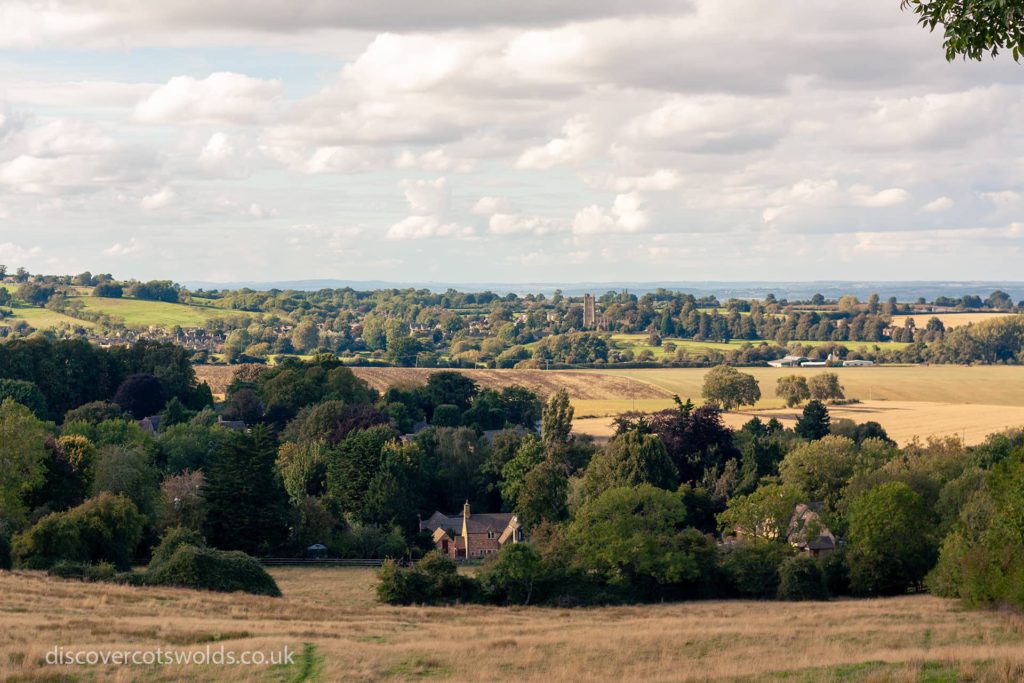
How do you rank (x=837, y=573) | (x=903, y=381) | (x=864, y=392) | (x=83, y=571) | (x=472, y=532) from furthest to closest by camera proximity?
(x=903, y=381)
(x=864, y=392)
(x=472, y=532)
(x=837, y=573)
(x=83, y=571)

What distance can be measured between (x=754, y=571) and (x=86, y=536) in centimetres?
2526

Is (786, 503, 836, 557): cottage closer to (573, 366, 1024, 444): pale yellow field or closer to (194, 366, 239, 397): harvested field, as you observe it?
(573, 366, 1024, 444): pale yellow field

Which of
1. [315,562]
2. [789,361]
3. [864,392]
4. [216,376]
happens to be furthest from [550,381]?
[315,562]

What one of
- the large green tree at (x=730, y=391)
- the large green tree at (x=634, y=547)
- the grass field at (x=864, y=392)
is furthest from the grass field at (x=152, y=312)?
the large green tree at (x=634, y=547)

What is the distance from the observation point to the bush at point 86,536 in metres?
42.2

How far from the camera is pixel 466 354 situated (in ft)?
516

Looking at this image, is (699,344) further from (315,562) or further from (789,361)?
(315,562)

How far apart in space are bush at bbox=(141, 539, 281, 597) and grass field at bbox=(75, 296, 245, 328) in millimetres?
141191

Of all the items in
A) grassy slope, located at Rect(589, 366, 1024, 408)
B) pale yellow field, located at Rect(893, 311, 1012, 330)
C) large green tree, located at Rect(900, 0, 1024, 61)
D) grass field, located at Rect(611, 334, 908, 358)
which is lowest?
grassy slope, located at Rect(589, 366, 1024, 408)

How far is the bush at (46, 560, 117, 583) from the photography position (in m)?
39.4

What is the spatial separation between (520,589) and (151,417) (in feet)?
190

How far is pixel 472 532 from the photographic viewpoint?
207 feet

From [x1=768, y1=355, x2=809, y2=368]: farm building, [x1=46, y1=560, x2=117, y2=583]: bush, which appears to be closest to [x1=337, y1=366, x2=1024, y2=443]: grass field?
[x1=768, y1=355, x2=809, y2=368]: farm building

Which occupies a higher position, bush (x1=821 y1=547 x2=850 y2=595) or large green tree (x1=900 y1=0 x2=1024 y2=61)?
large green tree (x1=900 y1=0 x2=1024 y2=61)
